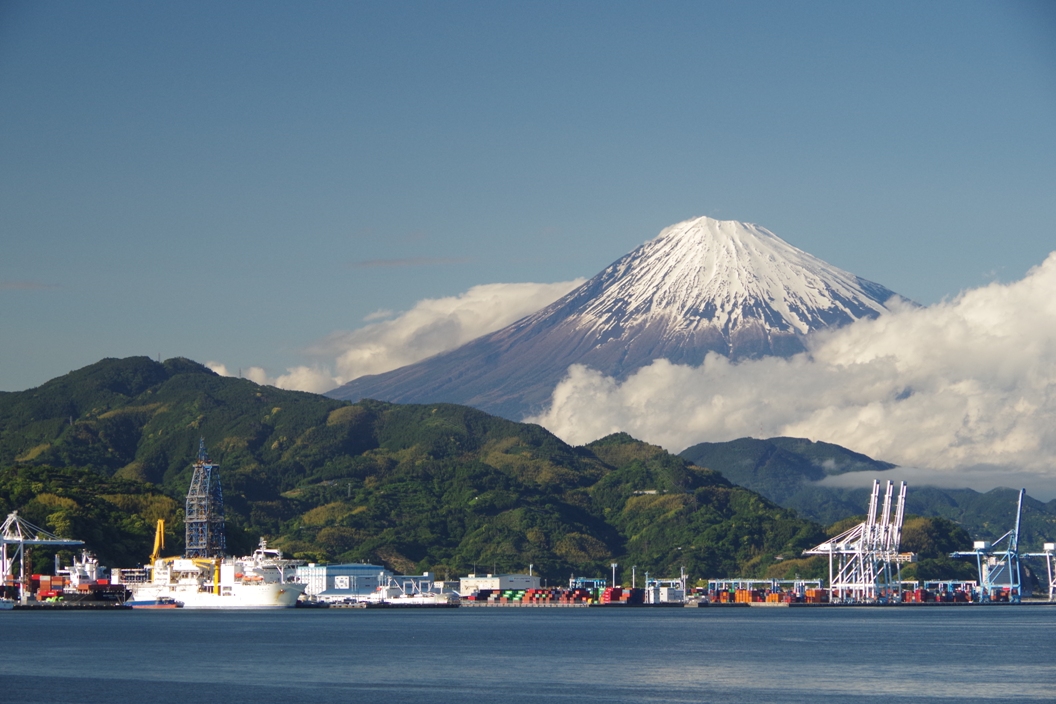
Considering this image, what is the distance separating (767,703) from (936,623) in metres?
90.5

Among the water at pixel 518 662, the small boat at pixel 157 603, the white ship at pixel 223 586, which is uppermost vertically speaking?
the white ship at pixel 223 586

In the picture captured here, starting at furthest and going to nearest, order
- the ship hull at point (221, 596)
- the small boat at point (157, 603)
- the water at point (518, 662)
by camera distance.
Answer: the ship hull at point (221, 596) → the small boat at point (157, 603) → the water at point (518, 662)

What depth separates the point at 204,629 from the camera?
132875mm

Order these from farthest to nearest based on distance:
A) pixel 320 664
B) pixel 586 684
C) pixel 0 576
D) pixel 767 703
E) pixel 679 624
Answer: pixel 0 576 < pixel 679 624 < pixel 320 664 < pixel 586 684 < pixel 767 703

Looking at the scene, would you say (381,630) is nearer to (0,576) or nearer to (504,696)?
(504,696)

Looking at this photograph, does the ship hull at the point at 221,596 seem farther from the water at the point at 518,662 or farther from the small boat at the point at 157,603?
the water at the point at 518,662

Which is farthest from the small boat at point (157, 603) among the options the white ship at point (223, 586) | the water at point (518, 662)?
the water at point (518, 662)

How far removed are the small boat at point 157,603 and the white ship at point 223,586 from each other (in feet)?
0.41

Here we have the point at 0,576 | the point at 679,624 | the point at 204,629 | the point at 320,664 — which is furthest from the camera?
the point at 0,576

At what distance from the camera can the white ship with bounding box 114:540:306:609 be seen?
196m

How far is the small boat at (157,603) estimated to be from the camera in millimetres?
194650

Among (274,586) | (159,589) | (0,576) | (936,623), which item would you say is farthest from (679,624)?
(0,576)

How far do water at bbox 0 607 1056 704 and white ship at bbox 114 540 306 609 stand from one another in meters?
46.2

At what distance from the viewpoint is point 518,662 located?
93.9 metres
